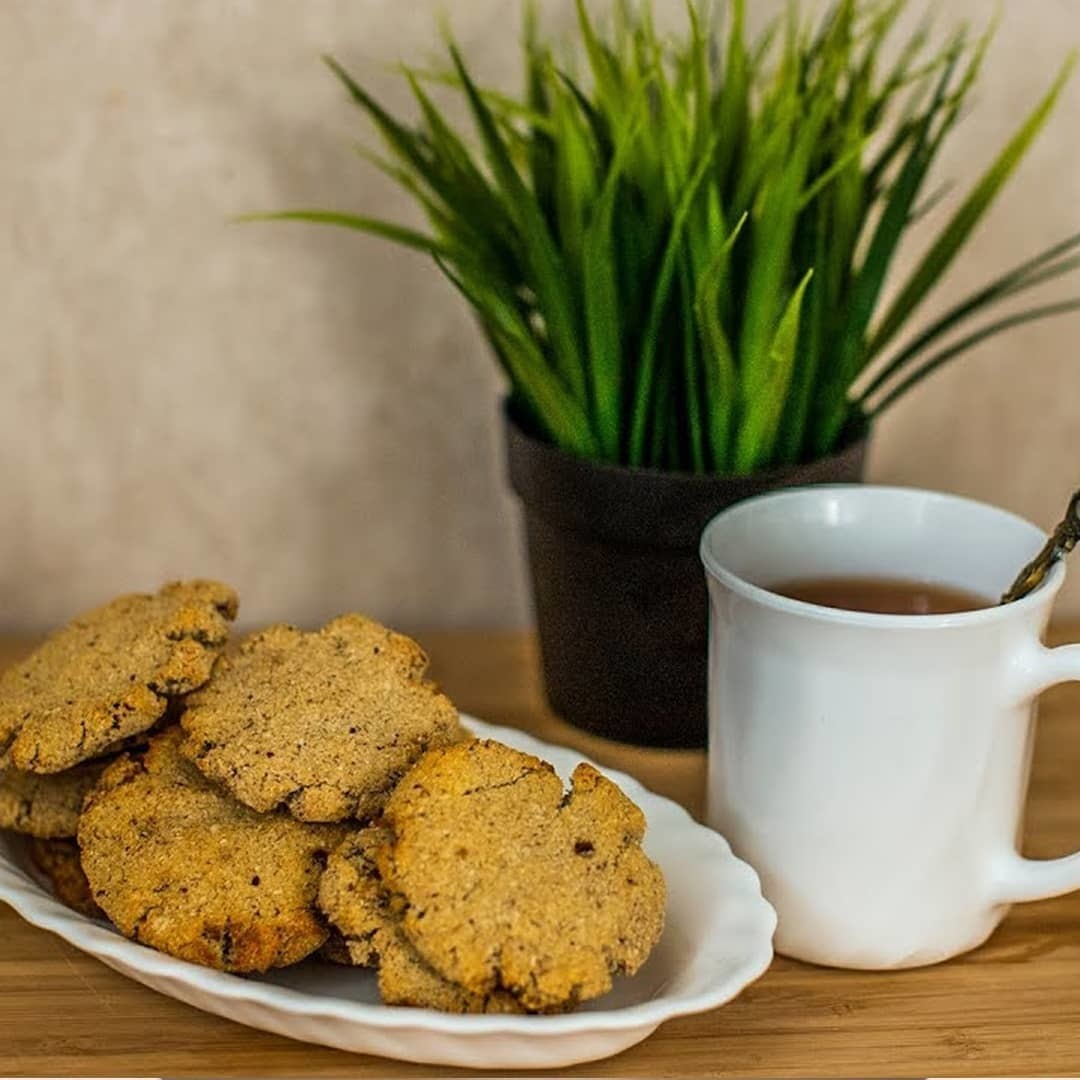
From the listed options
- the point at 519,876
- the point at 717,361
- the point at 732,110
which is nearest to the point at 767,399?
the point at 717,361

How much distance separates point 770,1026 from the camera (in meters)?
0.52

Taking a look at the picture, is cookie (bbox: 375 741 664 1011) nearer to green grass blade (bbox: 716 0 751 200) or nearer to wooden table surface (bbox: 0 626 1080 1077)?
wooden table surface (bbox: 0 626 1080 1077)

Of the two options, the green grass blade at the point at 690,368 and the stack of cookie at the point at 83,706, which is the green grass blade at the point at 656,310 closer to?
the green grass blade at the point at 690,368

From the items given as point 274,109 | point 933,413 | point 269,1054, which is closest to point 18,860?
point 269,1054

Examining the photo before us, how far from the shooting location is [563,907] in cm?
48

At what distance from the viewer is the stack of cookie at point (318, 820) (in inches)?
18.8

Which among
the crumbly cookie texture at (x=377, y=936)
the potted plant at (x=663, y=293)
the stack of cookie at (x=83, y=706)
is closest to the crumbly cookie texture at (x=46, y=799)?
the stack of cookie at (x=83, y=706)

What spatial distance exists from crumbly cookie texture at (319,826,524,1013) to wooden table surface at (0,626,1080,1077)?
3 centimetres

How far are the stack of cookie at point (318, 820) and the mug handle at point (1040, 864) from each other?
0.13 metres

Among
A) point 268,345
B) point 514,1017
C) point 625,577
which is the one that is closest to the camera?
point 514,1017

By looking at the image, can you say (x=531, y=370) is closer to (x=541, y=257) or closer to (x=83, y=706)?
(x=541, y=257)

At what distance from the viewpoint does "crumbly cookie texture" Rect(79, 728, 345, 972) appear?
50 centimetres

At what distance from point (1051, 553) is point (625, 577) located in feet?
0.63

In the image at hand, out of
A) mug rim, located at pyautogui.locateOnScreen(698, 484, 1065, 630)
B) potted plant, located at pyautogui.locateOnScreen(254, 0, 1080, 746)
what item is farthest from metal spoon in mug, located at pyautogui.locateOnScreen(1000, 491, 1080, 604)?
potted plant, located at pyautogui.locateOnScreen(254, 0, 1080, 746)
